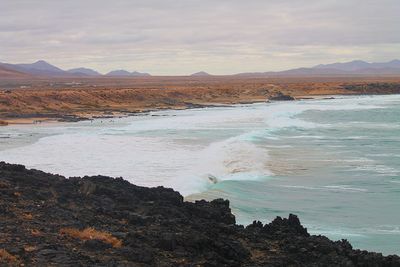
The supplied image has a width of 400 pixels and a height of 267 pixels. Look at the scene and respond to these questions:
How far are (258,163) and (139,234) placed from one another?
664 inches

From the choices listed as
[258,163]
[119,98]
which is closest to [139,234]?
[258,163]

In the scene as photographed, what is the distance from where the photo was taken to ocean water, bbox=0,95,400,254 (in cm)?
1948

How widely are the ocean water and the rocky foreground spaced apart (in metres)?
3.34

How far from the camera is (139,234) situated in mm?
12789

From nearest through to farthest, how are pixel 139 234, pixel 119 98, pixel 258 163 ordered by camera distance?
pixel 139 234
pixel 258 163
pixel 119 98

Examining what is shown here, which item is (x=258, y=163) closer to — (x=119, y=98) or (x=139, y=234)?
(x=139, y=234)

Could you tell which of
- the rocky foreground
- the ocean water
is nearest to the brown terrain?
the ocean water

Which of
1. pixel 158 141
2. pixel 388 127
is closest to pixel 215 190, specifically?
pixel 158 141

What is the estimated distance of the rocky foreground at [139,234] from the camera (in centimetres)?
1146

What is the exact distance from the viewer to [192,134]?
143 ft

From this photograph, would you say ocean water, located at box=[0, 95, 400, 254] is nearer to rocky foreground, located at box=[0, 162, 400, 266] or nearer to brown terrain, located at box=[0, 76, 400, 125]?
rocky foreground, located at box=[0, 162, 400, 266]

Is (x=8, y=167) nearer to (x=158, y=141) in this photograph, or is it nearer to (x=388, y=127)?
(x=158, y=141)

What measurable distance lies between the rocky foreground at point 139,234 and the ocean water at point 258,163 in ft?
11.0

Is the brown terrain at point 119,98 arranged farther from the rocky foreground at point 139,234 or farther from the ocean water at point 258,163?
the rocky foreground at point 139,234
